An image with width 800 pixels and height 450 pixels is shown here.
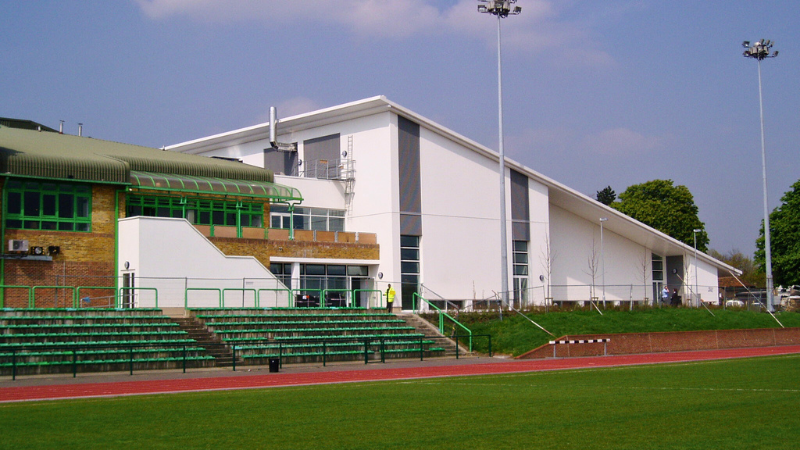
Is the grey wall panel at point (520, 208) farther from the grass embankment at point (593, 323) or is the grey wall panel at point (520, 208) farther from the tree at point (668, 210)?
the tree at point (668, 210)

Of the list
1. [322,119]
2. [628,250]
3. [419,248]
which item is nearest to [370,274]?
[419,248]

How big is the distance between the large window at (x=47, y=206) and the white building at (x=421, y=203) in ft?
32.0

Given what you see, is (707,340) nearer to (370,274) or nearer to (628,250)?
(370,274)

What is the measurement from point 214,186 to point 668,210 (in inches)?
2022

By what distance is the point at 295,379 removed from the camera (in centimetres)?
2303

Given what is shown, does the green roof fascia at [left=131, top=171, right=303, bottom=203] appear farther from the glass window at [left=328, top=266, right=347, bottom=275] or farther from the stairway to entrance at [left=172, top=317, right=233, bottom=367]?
the stairway to entrance at [left=172, top=317, right=233, bottom=367]

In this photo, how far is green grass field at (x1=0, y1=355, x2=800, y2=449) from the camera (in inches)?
420

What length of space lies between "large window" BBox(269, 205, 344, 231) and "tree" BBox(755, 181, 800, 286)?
3340 cm

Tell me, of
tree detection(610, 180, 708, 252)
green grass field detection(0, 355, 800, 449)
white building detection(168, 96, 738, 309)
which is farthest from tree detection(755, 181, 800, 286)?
green grass field detection(0, 355, 800, 449)

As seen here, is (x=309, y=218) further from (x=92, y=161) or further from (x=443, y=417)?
(x=443, y=417)

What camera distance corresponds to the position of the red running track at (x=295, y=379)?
1925 cm

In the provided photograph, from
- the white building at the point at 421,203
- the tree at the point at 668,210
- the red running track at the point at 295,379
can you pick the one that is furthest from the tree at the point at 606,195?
the red running track at the point at 295,379

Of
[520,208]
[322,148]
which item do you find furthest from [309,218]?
[520,208]

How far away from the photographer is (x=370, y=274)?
150 feet
